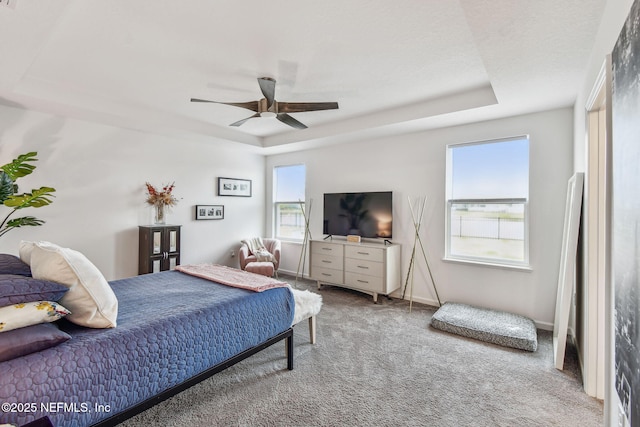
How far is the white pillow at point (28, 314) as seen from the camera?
1.27 m

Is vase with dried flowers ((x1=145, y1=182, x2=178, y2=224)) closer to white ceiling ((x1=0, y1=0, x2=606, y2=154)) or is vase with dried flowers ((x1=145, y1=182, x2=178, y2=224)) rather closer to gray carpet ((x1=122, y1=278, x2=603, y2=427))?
white ceiling ((x1=0, y1=0, x2=606, y2=154))

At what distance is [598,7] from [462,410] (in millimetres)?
2567

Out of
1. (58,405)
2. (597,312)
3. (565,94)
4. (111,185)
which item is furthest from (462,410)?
(111,185)

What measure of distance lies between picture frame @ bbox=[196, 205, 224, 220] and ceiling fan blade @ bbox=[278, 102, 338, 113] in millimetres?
2803

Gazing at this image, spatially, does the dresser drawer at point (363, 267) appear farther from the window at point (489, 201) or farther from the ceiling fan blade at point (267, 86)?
the ceiling fan blade at point (267, 86)

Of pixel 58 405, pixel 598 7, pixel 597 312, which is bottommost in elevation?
pixel 58 405

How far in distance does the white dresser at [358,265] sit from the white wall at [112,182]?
190 centimetres

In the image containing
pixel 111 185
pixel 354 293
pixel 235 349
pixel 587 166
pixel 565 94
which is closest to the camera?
pixel 235 349

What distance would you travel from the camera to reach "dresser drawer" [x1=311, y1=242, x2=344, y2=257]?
4.57 meters

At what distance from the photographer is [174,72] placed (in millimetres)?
2896

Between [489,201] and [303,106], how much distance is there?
2588mm

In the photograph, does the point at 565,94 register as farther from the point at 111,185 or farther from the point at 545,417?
the point at 111,185

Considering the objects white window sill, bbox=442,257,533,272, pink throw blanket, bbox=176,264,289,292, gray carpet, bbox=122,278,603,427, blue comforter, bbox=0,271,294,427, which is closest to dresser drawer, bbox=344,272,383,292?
white window sill, bbox=442,257,533,272

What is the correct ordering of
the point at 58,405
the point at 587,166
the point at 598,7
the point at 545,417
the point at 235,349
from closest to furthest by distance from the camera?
1. the point at 58,405
2. the point at 598,7
3. the point at 545,417
4. the point at 235,349
5. the point at 587,166
